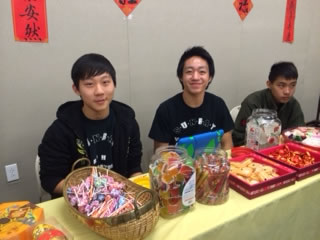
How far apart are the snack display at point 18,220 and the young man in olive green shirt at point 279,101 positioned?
4.59 feet

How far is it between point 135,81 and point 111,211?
133 cm

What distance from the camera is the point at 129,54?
194 cm

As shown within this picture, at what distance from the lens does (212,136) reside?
4.37 feet

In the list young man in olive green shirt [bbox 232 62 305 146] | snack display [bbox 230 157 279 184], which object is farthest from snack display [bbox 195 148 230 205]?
young man in olive green shirt [bbox 232 62 305 146]

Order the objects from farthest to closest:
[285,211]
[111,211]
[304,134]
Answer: [304,134]
[285,211]
[111,211]

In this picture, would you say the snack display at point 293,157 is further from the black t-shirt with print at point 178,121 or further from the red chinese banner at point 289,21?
the red chinese banner at point 289,21

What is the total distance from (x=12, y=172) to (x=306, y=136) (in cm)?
170

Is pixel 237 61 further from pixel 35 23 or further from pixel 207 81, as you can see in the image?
pixel 35 23

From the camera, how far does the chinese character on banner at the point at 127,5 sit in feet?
6.00

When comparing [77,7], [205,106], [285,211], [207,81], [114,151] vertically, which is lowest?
[285,211]

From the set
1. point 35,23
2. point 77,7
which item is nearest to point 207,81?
point 77,7

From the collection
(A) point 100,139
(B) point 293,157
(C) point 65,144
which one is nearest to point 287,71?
(B) point 293,157

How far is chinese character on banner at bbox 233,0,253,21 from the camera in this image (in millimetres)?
2361

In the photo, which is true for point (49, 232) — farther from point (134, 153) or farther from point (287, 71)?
point (287, 71)
